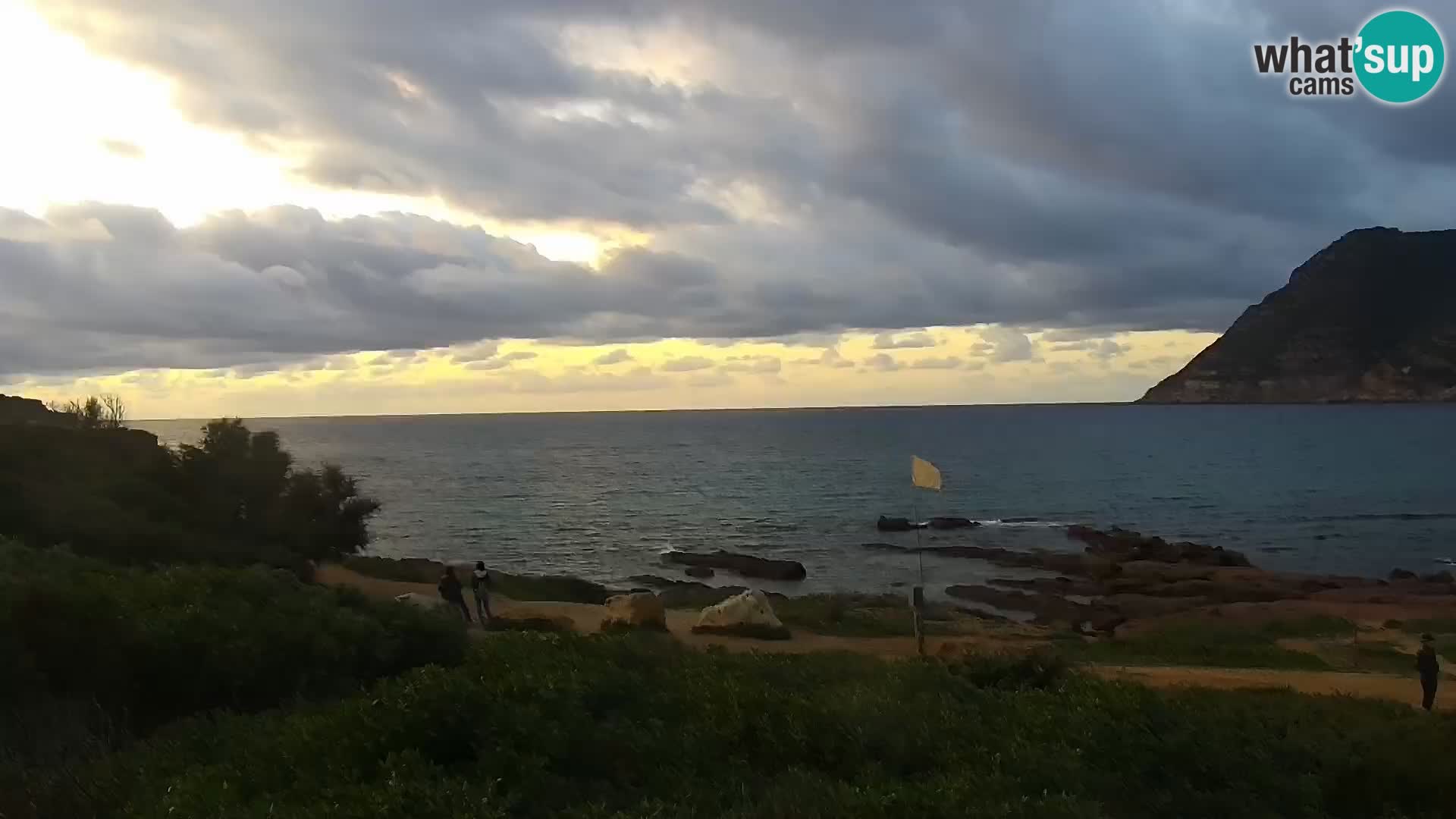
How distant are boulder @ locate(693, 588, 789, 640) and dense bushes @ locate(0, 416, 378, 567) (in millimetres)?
12259

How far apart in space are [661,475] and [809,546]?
45.8m

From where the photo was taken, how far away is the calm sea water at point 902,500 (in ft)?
161

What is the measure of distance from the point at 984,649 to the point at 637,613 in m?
8.19

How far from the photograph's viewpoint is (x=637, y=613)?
22.7 metres

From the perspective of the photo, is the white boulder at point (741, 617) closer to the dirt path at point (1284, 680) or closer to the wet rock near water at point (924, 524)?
the dirt path at point (1284, 680)

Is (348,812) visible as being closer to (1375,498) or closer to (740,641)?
(740,641)

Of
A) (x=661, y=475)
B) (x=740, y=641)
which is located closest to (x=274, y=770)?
(x=740, y=641)

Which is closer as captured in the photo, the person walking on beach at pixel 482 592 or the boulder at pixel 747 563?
the person walking on beach at pixel 482 592

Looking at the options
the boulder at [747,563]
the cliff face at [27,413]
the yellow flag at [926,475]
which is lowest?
the boulder at [747,563]

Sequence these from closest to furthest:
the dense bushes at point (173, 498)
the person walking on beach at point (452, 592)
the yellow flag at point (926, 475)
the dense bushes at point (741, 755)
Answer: the dense bushes at point (741, 755) → the yellow flag at point (926, 475) → the person walking on beach at point (452, 592) → the dense bushes at point (173, 498)

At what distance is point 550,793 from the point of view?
5.90 meters

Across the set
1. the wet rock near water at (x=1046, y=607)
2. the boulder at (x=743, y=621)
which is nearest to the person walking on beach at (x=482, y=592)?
the boulder at (x=743, y=621)

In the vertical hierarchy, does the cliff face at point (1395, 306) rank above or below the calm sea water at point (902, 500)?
above

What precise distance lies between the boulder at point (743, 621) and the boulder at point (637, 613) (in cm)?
102
